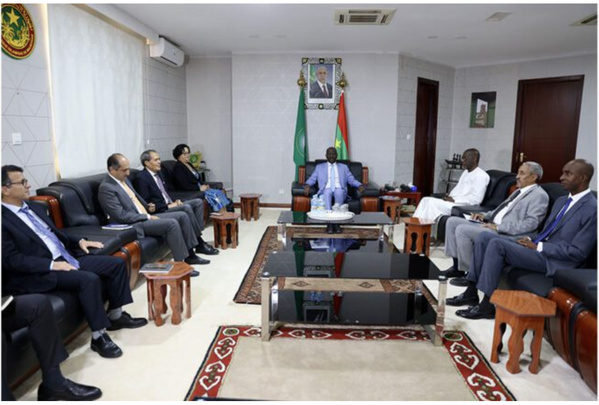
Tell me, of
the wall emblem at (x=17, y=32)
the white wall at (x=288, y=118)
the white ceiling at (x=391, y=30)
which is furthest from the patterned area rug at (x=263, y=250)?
the wall emblem at (x=17, y=32)

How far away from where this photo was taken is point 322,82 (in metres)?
7.23

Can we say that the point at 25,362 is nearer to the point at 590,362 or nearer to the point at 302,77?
the point at 590,362

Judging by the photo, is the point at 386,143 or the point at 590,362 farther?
the point at 386,143

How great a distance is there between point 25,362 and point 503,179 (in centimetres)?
449

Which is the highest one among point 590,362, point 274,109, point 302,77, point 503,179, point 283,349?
point 302,77

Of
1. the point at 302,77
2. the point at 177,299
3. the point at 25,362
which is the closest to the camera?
the point at 25,362

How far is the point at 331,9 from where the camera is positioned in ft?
15.8

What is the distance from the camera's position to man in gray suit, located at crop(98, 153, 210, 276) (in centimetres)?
380

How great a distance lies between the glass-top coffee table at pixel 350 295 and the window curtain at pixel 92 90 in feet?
8.46

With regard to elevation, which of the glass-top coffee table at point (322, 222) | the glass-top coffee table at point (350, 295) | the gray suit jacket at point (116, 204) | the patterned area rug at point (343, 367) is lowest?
the patterned area rug at point (343, 367)

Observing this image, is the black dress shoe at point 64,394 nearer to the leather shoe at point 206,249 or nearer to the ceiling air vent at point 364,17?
the leather shoe at point 206,249

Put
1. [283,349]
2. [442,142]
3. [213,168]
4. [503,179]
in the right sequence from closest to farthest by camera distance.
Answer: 1. [283,349]
2. [503,179]
3. [213,168]
4. [442,142]

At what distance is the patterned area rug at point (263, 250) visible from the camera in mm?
3510

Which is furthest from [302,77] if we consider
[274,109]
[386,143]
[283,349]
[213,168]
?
[283,349]
